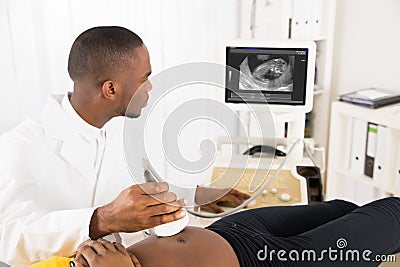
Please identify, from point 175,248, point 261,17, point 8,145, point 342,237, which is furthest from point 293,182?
point 261,17

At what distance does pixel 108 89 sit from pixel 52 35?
30.2 inches

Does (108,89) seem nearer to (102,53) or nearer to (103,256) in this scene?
(102,53)

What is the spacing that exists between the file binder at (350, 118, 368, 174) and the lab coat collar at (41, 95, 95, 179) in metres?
1.42

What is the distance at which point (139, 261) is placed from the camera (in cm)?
116

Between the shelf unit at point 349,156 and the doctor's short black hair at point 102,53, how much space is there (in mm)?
1310

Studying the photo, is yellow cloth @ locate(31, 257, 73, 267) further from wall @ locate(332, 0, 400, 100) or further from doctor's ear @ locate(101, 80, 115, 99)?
wall @ locate(332, 0, 400, 100)

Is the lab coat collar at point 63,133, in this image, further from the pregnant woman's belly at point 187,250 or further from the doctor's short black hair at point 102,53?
the pregnant woman's belly at point 187,250

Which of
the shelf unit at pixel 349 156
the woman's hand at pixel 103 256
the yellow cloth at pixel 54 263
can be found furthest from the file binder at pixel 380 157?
the yellow cloth at pixel 54 263

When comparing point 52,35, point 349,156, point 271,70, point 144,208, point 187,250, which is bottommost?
point 349,156

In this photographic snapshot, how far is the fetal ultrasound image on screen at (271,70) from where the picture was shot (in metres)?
1.83

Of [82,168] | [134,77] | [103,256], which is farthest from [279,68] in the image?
[103,256]

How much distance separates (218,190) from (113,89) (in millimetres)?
381

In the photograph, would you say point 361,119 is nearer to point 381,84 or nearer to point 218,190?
point 381,84

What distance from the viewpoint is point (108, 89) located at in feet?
4.53
